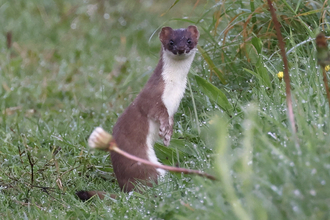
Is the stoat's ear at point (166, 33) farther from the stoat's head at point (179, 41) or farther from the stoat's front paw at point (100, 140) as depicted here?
the stoat's front paw at point (100, 140)

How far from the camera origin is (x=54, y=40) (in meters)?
7.86

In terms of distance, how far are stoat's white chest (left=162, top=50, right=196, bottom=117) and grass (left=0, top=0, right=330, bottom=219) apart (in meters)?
0.21

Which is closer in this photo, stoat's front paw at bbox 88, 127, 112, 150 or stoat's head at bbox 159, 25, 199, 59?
stoat's front paw at bbox 88, 127, 112, 150

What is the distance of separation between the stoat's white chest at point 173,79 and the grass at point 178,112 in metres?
0.21

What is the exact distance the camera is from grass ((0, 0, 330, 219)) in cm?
202

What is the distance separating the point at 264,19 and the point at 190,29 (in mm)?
946

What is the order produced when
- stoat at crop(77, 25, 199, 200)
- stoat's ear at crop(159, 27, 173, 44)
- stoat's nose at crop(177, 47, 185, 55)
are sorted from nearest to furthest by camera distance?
stoat at crop(77, 25, 199, 200)
stoat's nose at crop(177, 47, 185, 55)
stoat's ear at crop(159, 27, 173, 44)

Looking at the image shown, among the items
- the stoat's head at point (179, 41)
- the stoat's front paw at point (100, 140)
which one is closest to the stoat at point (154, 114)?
the stoat's head at point (179, 41)

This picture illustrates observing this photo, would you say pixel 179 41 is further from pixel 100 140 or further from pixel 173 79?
pixel 100 140

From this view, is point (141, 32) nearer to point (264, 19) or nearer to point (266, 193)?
point (264, 19)

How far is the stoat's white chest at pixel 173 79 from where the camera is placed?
373 centimetres

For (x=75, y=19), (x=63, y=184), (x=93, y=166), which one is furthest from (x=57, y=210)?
(x=75, y=19)

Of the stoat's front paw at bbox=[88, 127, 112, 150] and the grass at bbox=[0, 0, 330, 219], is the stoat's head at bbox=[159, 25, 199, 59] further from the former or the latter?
the stoat's front paw at bbox=[88, 127, 112, 150]

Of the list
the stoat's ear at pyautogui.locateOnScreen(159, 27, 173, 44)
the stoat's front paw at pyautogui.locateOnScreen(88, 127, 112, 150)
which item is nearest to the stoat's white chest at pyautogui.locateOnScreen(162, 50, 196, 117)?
the stoat's ear at pyautogui.locateOnScreen(159, 27, 173, 44)
